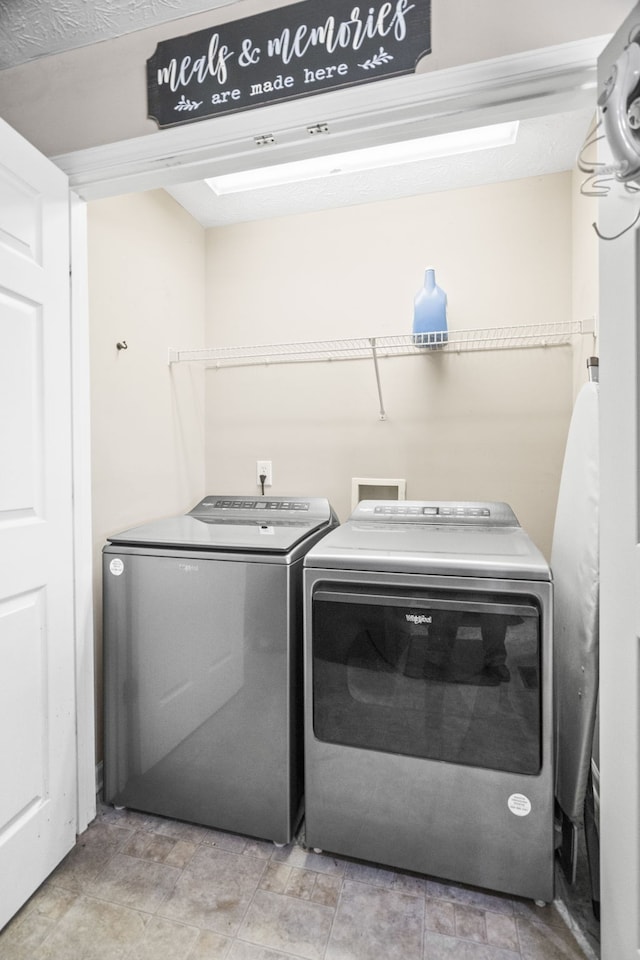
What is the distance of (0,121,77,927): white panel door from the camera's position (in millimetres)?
1230

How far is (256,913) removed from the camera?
1276 millimetres

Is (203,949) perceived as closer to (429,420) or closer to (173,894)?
(173,894)

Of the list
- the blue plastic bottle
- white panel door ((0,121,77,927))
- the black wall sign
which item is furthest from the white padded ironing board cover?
white panel door ((0,121,77,927))

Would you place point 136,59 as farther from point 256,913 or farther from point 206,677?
point 256,913

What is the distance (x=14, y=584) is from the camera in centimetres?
125

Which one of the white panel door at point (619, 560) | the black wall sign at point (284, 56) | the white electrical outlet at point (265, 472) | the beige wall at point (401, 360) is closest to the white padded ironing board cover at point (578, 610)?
the white panel door at point (619, 560)

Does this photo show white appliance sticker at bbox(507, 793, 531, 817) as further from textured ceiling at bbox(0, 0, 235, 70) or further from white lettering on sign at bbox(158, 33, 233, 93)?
textured ceiling at bbox(0, 0, 235, 70)

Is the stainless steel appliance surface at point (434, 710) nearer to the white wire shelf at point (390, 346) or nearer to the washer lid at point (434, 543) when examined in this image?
the washer lid at point (434, 543)

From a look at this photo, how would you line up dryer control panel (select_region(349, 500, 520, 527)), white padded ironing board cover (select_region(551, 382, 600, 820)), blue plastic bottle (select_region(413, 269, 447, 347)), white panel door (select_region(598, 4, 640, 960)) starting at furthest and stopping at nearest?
blue plastic bottle (select_region(413, 269, 447, 347))
dryer control panel (select_region(349, 500, 520, 527))
white padded ironing board cover (select_region(551, 382, 600, 820))
white panel door (select_region(598, 4, 640, 960))

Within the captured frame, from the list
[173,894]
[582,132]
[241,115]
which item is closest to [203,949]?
[173,894]

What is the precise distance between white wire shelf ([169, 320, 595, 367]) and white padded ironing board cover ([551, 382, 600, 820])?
2.05 feet

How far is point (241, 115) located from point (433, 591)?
1.37 meters

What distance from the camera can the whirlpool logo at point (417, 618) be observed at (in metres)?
1.31

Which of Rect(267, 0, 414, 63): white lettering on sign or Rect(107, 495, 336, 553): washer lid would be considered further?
Rect(107, 495, 336, 553): washer lid
